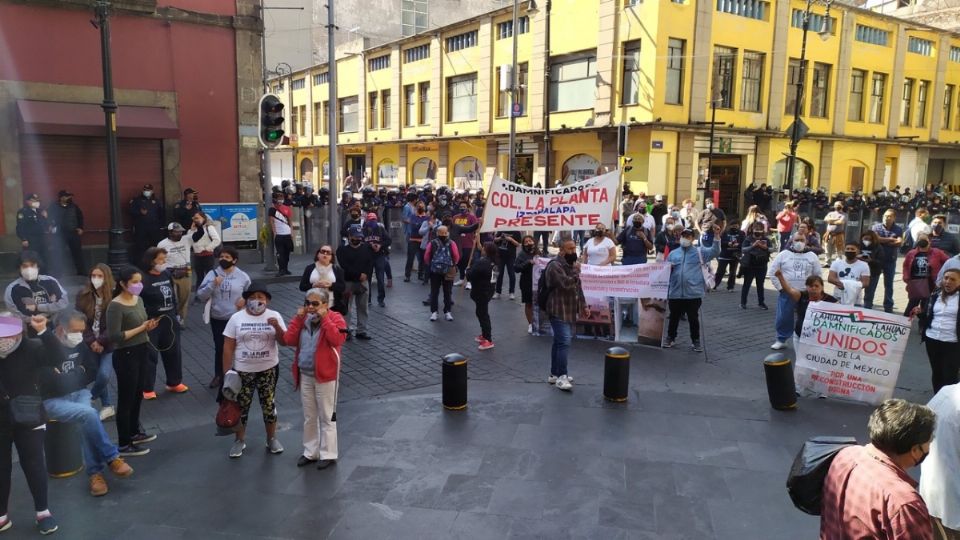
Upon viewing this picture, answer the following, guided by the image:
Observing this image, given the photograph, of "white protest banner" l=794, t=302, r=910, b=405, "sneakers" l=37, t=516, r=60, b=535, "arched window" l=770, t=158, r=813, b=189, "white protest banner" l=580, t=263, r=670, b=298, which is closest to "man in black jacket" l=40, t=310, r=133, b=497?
"sneakers" l=37, t=516, r=60, b=535

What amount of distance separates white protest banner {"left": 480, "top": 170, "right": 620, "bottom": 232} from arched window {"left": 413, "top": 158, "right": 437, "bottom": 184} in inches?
1140

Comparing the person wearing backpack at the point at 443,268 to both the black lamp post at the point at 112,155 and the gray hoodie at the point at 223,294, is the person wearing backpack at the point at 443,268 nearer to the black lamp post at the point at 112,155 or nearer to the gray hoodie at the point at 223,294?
the gray hoodie at the point at 223,294

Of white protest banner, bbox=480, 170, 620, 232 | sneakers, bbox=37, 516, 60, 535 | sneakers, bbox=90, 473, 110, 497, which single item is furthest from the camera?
white protest banner, bbox=480, 170, 620, 232

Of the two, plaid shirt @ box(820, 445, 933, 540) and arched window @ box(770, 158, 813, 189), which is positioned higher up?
arched window @ box(770, 158, 813, 189)

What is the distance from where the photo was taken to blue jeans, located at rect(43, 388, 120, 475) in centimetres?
532

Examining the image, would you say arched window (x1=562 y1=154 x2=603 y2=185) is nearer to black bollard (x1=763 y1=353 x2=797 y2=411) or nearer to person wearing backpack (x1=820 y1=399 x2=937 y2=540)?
black bollard (x1=763 y1=353 x2=797 y2=411)

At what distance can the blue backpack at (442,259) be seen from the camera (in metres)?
11.8

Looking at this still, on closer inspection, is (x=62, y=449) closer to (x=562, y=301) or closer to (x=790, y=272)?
(x=562, y=301)

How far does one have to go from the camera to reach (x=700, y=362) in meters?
9.70

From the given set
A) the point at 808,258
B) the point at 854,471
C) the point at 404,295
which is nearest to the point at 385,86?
the point at 404,295

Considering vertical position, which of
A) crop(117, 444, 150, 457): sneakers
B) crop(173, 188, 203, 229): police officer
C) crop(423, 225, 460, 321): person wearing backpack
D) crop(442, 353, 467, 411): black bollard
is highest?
crop(173, 188, 203, 229): police officer

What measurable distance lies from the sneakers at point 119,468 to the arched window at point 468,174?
102ft

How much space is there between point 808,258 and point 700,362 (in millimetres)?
2333

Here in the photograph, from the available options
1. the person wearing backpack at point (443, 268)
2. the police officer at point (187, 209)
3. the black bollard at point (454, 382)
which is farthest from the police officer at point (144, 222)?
the black bollard at point (454, 382)
